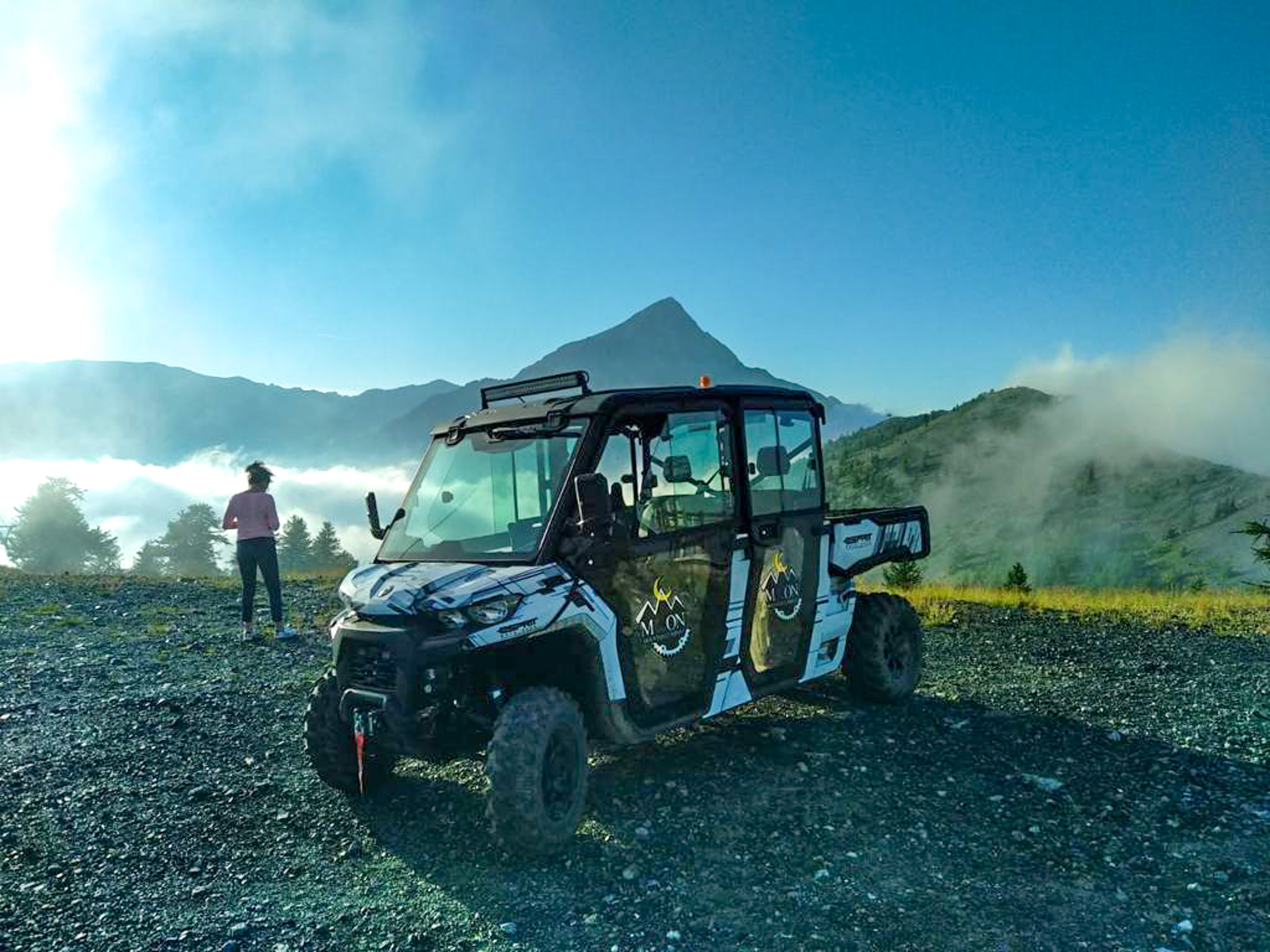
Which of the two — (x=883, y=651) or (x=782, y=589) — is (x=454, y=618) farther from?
(x=883, y=651)

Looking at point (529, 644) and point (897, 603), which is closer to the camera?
point (529, 644)

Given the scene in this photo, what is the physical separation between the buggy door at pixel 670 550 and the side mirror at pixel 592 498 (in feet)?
1.32

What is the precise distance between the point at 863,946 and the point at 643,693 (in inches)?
80.5

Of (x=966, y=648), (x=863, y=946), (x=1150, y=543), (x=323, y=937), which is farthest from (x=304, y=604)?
(x=1150, y=543)

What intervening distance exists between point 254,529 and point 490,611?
7788 millimetres

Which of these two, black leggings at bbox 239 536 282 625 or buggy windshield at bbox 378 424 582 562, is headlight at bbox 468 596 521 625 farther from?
black leggings at bbox 239 536 282 625

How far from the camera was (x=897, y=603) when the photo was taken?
812 centimetres

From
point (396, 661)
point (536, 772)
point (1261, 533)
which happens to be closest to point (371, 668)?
point (396, 661)

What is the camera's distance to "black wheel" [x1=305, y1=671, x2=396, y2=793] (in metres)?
5.71

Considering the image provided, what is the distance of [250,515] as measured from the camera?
11422 millimetres

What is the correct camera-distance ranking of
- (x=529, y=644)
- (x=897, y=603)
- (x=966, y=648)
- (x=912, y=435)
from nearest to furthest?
(x=529, y=644), (x=897, y=603), (x=966, y=648), (x=912, y=435)

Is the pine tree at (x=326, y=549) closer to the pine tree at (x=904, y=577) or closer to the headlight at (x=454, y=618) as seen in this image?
the pine tree at (x=904, y=577)

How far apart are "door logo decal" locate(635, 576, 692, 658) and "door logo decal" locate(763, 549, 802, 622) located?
99cm

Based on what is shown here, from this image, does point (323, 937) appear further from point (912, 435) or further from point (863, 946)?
point (912, 435)
